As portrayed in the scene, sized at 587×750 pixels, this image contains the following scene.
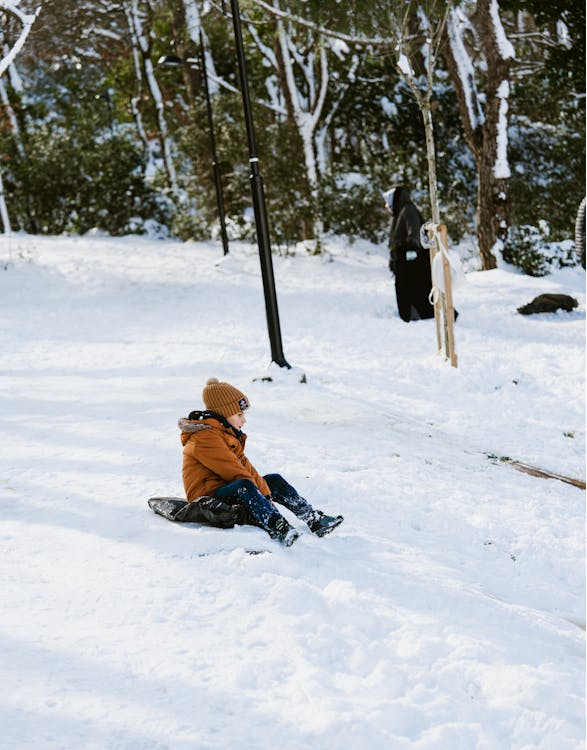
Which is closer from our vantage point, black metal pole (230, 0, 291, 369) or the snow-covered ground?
the snow-covered ground

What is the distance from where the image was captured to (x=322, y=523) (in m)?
4.90

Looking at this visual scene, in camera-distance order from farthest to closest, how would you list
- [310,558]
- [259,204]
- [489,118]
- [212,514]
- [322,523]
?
1. [489,118]
2. [259,204]
3. [322,523]
4. [212,514]
5. [310,558]

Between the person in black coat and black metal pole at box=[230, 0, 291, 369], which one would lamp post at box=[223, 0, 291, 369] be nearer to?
black metal pole at box=[230, 0, 291, 369]

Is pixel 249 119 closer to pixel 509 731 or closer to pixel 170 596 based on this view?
pixel 170 596

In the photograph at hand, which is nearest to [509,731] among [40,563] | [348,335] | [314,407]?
[40,563]

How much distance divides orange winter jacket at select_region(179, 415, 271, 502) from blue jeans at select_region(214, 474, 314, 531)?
0.07m

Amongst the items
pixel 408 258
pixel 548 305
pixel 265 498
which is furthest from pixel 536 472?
pixel 548 305

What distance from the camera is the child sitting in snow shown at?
4.83 m

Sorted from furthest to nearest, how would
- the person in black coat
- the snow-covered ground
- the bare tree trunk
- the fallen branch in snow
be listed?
1. the bare tree trunk
2. the person in black coat
3. the fallen branch in snow
4. the snow-covered ground

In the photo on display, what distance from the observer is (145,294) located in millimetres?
15484

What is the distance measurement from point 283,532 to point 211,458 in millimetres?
630

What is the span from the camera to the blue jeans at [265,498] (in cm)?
470

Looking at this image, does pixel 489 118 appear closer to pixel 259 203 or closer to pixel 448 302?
pixel 448 302

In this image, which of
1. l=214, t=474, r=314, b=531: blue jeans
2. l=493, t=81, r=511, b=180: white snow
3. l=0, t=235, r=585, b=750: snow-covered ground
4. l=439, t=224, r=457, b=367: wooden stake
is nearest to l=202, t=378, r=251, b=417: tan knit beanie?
l=214, t=474, r=314, b=531: blue jeans
